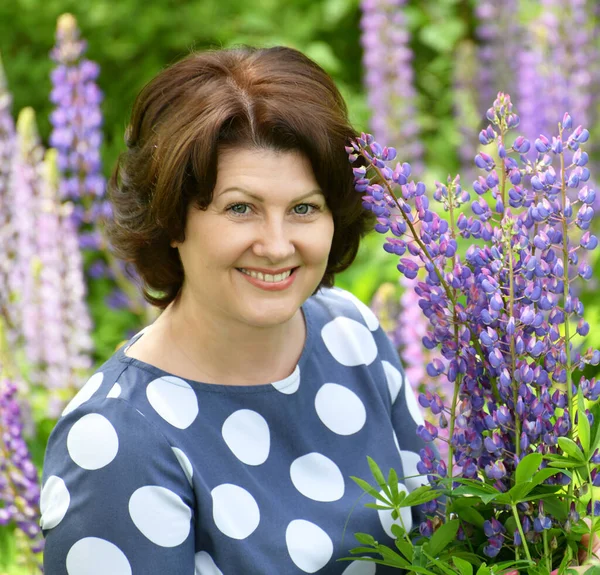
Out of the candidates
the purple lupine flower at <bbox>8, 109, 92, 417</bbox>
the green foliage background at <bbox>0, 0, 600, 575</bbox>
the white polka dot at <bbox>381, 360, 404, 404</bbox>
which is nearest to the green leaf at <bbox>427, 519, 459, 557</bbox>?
the white polka dot at <bbox>381, 360, 404, 404</bbox>

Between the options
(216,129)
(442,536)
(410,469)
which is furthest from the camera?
(410,469)

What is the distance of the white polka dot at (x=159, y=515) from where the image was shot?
5.28 feet

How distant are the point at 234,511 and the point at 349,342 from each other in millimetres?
523

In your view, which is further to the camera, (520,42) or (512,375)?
(520,42)

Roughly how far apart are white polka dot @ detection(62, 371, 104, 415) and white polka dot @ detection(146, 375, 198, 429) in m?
0.10

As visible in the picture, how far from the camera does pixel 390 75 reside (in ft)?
14.6

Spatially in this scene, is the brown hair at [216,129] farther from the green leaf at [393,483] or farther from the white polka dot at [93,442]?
the green leaf at [393,483]

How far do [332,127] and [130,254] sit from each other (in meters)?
0.53

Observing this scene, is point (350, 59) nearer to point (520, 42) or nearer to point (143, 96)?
point (520, 42)

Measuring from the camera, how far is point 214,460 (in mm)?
1750

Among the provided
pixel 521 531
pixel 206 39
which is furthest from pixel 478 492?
pixel 206 39

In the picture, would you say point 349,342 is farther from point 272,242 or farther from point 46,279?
point 46,279

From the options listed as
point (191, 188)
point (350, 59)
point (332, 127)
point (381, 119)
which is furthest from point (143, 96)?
point (350, 59)

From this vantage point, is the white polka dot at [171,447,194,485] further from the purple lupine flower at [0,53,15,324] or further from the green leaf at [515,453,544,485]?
the purple lupine flower at [0,53,15,324]
